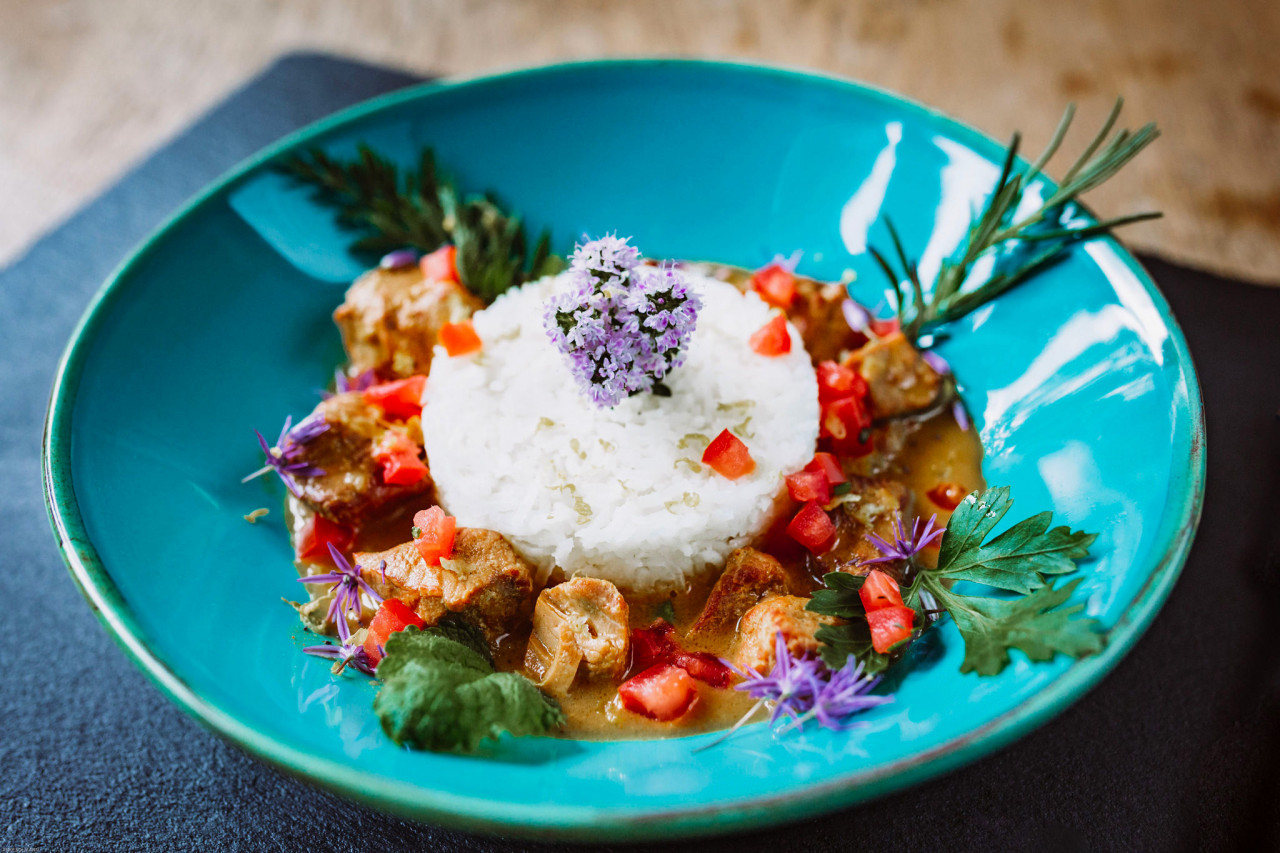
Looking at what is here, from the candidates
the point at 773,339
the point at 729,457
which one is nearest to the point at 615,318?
the point at 729,457

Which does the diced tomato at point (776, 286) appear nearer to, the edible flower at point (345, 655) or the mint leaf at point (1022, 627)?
the mint leaf at point (1022, 627)

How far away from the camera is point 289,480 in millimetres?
2814

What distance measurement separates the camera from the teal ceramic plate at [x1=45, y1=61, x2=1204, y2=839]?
6.31ft

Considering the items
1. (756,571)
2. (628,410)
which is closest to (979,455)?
(756,571)

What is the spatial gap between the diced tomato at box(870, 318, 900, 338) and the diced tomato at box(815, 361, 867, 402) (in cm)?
21

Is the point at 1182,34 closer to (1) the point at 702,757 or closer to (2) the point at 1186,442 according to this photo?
(2) the point at 1186,442

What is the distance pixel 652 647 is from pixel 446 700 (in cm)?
73

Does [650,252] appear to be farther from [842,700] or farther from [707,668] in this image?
[842,700]

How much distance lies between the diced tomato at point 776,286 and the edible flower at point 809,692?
1.40 metres

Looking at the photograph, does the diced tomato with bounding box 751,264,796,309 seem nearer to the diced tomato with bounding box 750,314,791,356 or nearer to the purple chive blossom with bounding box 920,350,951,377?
the diced tomato with bounding box 750,314,791,356

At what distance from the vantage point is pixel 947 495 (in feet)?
9.56

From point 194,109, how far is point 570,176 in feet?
7.81

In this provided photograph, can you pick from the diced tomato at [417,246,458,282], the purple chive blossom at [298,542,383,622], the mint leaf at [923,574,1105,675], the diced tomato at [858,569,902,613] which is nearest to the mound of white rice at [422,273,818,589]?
the diced tomato at [417,246,458,282]

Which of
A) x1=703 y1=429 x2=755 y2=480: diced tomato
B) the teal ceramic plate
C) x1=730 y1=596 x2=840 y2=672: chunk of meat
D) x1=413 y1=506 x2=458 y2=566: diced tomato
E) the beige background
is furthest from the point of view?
the beige background
